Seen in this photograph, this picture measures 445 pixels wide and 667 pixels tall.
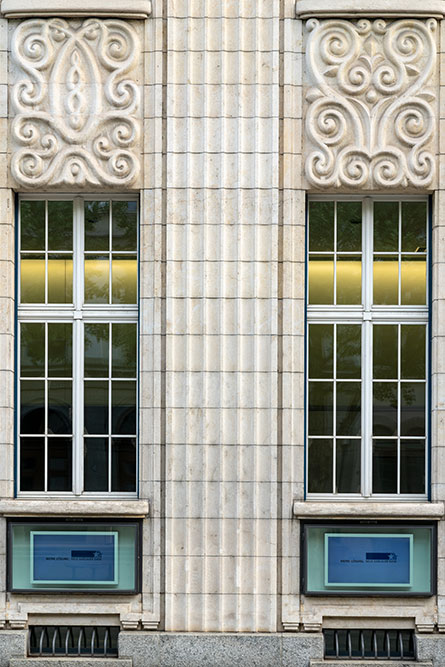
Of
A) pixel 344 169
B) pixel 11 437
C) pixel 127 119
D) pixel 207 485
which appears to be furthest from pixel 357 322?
pixel 11 437

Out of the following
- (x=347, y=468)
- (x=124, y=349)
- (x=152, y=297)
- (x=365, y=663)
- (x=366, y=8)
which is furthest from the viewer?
(x=124, y=349)

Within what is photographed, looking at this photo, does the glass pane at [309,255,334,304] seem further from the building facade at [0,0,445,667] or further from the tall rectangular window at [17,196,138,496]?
the tall rectangular window at [17,196,138,496]

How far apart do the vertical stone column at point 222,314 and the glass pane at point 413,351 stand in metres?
1.40

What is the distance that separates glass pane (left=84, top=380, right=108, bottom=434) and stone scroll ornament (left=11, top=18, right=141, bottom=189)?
2185 mm

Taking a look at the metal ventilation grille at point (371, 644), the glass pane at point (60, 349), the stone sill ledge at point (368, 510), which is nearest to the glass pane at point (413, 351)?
the stone sill ledge at point (368, 510)

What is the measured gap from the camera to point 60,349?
30.5ft

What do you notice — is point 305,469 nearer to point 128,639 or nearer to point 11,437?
point 128,639

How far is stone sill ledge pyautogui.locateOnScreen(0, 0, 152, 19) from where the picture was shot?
8.94 m

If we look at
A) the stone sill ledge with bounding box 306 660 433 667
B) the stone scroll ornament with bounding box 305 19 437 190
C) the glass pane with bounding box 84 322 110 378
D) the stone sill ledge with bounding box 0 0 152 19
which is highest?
the stone sill ledge with bounding box 0 0 152 19

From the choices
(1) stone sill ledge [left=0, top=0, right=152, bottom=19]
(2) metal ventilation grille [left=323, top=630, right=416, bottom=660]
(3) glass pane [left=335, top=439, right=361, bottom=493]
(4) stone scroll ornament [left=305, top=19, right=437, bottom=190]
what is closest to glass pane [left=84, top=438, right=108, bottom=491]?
(3) glass pane [left=335, top=439, right=361, bottom=493]

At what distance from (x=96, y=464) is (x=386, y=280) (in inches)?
143

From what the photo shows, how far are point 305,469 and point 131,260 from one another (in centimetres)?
286

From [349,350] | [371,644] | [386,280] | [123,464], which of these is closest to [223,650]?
[371,644]

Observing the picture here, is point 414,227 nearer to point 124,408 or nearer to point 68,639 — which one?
point 124,408
